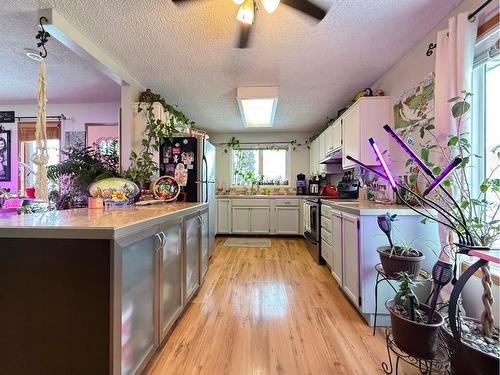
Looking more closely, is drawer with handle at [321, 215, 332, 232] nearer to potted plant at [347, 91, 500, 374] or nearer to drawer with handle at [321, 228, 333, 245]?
drawer with handle at [321, 228, 333, 245]

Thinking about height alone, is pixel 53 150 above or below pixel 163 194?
above

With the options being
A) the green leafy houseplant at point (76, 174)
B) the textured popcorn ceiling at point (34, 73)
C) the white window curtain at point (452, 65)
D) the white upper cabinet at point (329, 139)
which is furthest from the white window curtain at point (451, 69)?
the green leafy houseplant at point (76, 174)

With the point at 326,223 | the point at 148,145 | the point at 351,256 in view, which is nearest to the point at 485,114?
the point at 351,256

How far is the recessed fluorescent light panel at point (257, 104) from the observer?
9.93ft

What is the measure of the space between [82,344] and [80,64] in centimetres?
274

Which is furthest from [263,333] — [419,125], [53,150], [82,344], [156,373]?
[53,150]

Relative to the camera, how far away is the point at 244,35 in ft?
6.29

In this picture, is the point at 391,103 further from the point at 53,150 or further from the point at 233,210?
the point at 53,150

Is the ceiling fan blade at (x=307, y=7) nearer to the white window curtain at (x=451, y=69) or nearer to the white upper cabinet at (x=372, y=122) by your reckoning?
the white window curtain at (x=451, y=69)

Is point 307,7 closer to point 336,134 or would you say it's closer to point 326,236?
point 336,134

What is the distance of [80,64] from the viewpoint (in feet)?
8.54

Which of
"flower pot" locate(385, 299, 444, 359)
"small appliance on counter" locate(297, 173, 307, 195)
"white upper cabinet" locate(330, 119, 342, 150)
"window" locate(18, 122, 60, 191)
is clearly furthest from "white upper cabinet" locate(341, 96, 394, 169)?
"window" locate(18, 122, 60, 191)

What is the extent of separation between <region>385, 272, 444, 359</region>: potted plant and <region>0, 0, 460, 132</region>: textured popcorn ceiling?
6.03 ft

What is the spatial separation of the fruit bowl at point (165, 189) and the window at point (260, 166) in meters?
3.09
